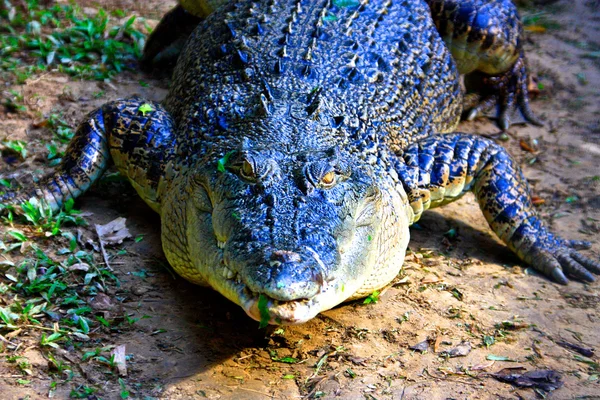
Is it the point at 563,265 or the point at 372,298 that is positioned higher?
the point at 372,298

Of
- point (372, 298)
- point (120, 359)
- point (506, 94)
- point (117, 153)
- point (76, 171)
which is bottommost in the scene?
point (372, 298)

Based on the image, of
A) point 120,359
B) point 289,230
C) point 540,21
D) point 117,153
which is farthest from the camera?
point 540,21

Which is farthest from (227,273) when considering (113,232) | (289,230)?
(113,232)

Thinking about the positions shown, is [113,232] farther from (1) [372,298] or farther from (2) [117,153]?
(1) [372,298]

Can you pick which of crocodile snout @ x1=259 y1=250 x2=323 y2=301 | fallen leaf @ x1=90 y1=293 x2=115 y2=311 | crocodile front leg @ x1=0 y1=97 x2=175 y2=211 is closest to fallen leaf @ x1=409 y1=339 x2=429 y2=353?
crocodile snout @ x1=259 y1=250 x2=323 y2=301

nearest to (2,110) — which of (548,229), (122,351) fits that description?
(122,351)

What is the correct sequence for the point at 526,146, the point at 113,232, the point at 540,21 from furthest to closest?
1. the point at 540,21
2. the point at 526,146
3. the point at 113,232

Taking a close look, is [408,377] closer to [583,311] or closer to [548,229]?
[583,311]

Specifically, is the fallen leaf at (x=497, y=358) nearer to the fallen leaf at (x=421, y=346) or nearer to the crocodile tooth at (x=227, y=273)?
the fallen leaf at (x=421, y=346)
